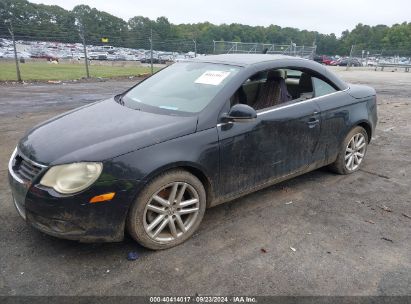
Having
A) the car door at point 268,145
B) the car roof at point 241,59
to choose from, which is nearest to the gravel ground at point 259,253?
the car door at point 268,145

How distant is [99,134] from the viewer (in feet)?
10.2

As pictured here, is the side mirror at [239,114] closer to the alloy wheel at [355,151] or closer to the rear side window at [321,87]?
the rear side window at [321,87]

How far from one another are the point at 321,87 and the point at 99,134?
2.68 meters

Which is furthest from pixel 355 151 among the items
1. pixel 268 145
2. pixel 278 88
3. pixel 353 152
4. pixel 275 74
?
pixel 268 145

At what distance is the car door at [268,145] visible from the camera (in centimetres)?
346

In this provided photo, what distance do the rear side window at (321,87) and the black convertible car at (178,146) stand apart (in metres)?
0.02

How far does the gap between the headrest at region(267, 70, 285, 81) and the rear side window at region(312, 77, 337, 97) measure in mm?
484

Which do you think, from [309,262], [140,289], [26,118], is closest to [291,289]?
[309,262]

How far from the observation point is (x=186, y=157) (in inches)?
123

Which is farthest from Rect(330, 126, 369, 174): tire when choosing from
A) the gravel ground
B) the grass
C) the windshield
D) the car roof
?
the grass

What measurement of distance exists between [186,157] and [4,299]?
1.63 metres

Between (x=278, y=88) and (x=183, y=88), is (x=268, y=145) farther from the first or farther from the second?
(x=183, y=88)

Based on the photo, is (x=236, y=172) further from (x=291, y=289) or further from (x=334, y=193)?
(x=334, y=193)

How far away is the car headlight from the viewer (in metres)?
2.75
